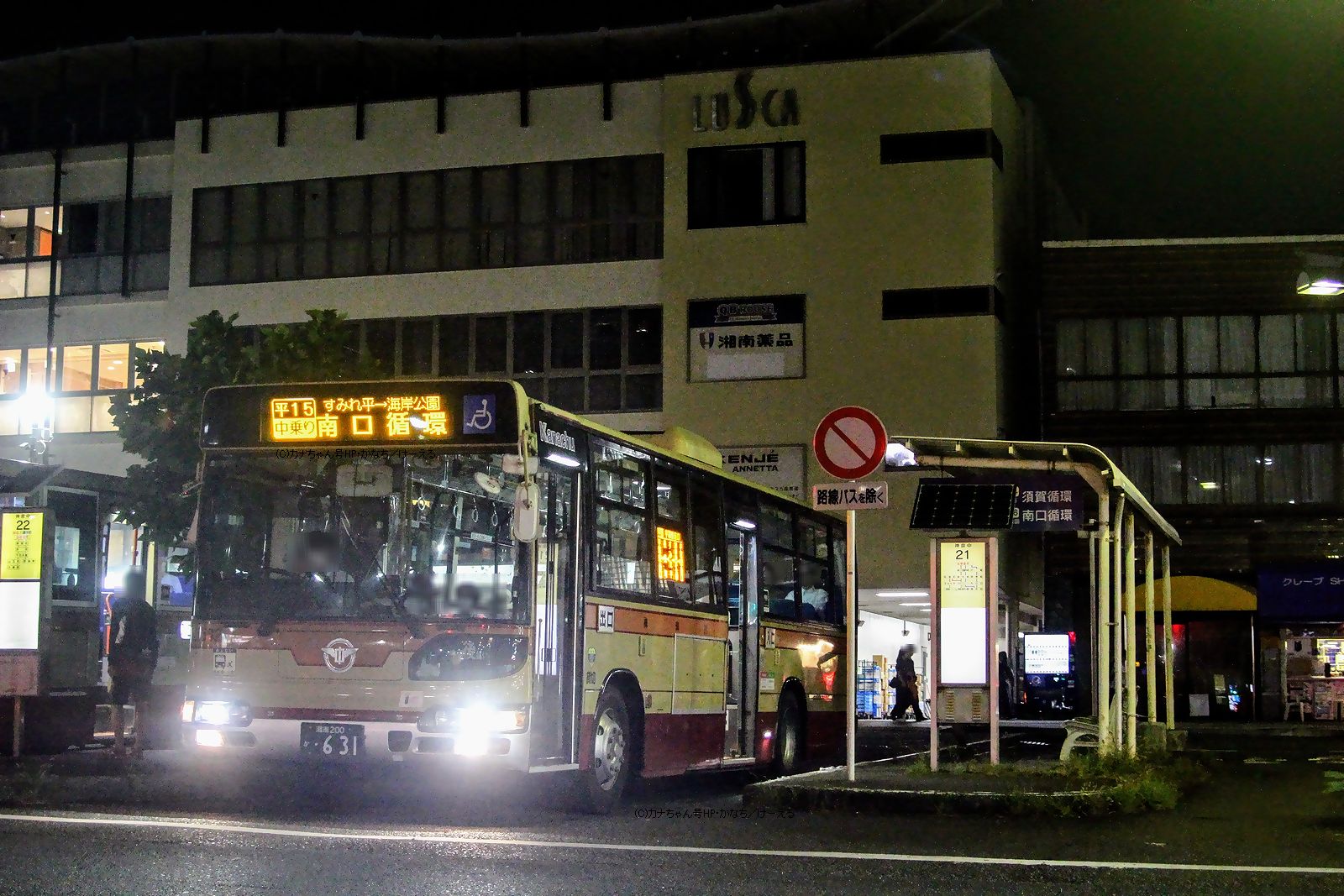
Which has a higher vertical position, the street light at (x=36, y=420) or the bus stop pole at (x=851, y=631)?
the street light at (x=36, y=420)

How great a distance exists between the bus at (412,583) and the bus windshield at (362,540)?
0.5 inches

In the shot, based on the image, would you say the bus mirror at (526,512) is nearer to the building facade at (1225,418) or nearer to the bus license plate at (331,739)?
the bus license plate at (331,739)

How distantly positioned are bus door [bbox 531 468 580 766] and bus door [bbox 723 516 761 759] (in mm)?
3904

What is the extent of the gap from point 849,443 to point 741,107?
86.5 feet

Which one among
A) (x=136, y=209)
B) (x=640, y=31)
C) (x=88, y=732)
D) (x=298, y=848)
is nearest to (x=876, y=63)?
(x=640, y=31)

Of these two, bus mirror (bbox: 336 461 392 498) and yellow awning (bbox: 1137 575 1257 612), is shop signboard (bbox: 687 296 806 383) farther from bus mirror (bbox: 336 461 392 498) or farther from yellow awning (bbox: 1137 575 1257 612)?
bus mirror (bbox: 336 461 392 498)

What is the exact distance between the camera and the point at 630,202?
39.5 metres

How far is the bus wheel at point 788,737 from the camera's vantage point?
1777cm

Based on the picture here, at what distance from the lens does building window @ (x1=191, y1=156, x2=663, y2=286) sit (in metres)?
39.5

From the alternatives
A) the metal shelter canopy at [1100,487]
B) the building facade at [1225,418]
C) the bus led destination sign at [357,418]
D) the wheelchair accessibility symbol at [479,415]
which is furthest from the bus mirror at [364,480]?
the building facade at [1225,418]

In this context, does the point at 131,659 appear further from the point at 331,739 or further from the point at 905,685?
the point at 905,685

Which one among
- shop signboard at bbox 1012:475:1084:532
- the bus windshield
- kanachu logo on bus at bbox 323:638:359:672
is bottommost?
kanachu logo on bus at bbox 323:638:359:672

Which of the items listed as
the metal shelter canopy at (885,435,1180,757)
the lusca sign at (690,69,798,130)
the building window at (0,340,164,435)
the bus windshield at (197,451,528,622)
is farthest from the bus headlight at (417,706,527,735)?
the building window at (0,340,164,435)

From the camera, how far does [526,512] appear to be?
37.3 feet
